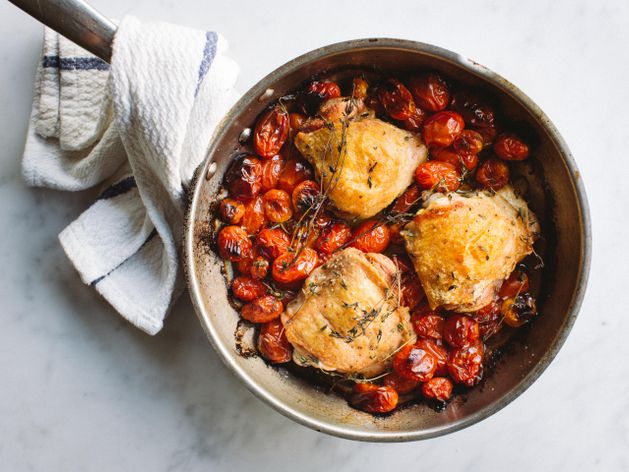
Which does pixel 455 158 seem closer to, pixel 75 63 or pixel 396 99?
pixel 396 99

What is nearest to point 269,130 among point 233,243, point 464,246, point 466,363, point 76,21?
point 233,243

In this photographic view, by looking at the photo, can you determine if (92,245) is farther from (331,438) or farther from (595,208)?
(595,208)

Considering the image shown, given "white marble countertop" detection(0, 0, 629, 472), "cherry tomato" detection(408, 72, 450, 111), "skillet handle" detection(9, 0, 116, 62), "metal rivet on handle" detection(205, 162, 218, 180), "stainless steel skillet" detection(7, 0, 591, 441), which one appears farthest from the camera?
"white marble countertop" detection(0, 0, 629, 472)

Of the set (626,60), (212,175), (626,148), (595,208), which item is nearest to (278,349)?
(212,175)

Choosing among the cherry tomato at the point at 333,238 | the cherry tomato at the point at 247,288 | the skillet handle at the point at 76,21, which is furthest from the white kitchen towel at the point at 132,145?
the cherry tomato at the point at 333,238

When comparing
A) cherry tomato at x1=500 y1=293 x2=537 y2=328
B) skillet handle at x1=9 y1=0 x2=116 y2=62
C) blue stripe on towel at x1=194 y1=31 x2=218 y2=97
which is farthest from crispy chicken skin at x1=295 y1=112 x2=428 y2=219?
skillet handle at x1=9 y1=0 x2=116 y2=62

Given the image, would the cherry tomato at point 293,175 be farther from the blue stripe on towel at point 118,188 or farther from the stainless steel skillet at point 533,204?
the blue stripe on towel at point 118,188

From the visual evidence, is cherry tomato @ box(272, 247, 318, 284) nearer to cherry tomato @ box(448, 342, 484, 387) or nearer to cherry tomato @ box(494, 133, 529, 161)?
cherry tomato @ box(448, 342, 484, 387)
